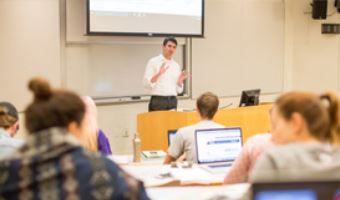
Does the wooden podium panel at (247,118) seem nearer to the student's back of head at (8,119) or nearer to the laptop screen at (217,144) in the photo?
the laptop screen at (217,144)

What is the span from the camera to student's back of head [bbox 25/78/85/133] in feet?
5.12

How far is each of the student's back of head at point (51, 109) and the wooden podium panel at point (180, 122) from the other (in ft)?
12.2

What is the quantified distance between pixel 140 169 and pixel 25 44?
308 cm

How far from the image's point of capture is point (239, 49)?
25.8ft

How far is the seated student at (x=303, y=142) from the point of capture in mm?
1694

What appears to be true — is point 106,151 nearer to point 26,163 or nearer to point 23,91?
point 26,163

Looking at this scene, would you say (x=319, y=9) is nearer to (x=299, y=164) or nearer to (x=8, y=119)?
(x=8, y=119)

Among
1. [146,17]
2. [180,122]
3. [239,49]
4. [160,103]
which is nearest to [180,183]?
[180,122]

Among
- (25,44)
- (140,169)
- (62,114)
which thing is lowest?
(140,169)

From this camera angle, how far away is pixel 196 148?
364 centimetres

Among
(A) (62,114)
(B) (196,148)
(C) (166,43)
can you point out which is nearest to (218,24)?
(C) (166,43)

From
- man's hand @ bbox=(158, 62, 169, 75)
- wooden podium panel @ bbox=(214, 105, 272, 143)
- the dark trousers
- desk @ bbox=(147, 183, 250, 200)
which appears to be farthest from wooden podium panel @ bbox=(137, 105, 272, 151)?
desk @ bbox=(147, 183, 250, 200)

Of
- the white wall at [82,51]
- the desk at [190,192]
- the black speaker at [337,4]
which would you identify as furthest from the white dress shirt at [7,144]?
the black speaker at [337,4]

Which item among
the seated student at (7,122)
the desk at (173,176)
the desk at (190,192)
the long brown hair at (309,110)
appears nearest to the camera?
the long brown hair at (309,110)
